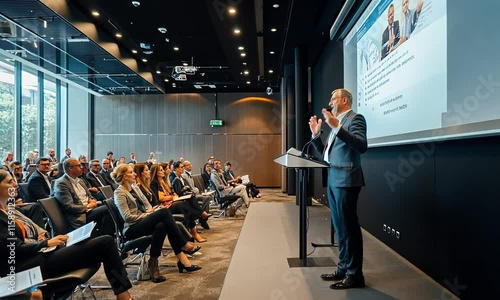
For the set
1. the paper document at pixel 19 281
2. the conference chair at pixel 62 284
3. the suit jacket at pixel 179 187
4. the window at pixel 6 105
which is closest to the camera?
the paper document at pixel 19 281

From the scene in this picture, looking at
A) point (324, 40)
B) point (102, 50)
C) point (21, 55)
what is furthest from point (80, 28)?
point (324, 40)

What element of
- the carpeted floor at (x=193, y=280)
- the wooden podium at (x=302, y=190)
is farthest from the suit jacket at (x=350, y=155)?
the carpeted floor at (x=193, y=280)

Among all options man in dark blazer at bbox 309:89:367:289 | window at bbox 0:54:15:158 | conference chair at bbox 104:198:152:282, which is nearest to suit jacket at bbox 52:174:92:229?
conference chair at bbox 104:198:152:282

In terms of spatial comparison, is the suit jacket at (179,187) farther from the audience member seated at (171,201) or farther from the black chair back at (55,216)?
the black chair back at (55,216)

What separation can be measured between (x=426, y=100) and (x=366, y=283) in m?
1.62

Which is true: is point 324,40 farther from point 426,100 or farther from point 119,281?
point 119,281

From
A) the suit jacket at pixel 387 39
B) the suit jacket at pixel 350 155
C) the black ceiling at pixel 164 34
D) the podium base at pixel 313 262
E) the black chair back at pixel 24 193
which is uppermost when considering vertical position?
the black ceiling at pixel 164 34

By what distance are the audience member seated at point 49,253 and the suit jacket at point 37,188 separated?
2.47m

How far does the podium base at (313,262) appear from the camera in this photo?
134 inches

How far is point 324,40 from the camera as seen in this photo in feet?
25.6

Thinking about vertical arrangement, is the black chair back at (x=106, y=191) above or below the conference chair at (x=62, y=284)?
above

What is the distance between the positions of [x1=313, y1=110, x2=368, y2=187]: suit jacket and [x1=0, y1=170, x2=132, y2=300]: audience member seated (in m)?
1.83

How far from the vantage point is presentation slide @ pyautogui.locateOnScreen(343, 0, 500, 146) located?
2154 mm

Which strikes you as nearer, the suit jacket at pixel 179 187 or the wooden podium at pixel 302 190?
the wooden podium at pixel 302 190
